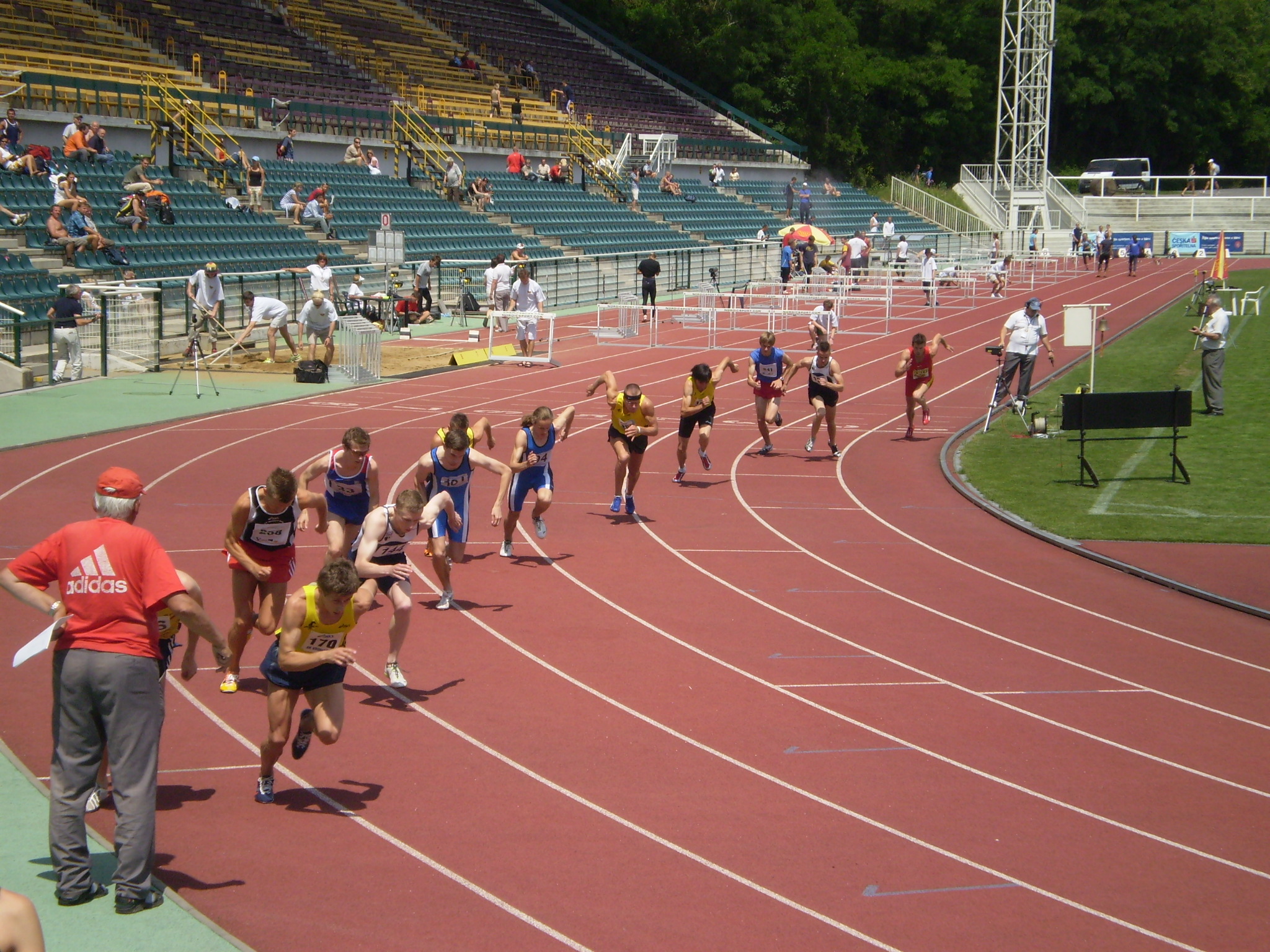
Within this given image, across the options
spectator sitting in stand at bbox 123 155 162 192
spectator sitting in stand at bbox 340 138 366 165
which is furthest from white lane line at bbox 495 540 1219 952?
spectator sitting in stand at bbox 340 138 366 165

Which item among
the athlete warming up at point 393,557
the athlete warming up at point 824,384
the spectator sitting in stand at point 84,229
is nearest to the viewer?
the athlete warming up at point 393,557

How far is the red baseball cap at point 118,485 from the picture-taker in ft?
20.7

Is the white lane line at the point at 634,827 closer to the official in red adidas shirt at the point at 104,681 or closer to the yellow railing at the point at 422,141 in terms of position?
the official in red adidas shirt at the point at 104,681

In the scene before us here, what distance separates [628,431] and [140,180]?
19779 millimetres

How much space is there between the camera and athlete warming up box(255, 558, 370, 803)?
723cm

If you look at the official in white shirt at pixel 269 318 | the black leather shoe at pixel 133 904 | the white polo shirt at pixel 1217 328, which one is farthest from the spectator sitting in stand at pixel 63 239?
the black leather shoe at pixel 133 904

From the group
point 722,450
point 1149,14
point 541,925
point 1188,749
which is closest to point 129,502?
point 541,925

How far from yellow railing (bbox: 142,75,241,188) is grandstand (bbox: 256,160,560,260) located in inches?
55.5

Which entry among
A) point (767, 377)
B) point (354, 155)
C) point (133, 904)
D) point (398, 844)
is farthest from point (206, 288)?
point (133, 904)

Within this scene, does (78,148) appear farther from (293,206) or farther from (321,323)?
(321,323)

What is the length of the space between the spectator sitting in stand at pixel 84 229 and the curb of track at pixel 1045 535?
1702 cm

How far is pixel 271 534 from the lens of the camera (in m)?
9.11

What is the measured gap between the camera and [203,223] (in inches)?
1205

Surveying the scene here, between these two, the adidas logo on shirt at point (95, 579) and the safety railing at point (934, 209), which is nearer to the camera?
the adidas logo on shirt at point (95, 579)
